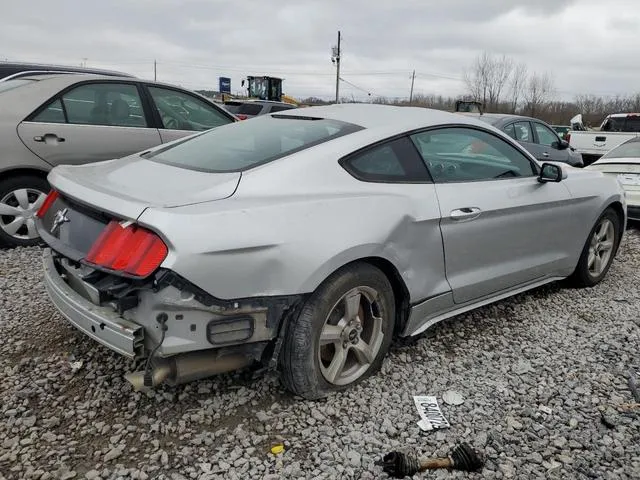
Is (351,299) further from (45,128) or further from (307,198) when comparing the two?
(45,128)

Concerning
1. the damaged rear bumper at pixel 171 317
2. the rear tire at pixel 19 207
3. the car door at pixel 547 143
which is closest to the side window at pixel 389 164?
the damaged rear bumper at pixel 171 317

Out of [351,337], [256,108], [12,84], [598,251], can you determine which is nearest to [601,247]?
[598,251]

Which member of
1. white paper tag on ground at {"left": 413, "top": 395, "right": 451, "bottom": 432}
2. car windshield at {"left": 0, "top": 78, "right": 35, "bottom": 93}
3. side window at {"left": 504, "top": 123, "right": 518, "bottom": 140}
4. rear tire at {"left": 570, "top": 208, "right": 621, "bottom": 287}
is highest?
car windshield at {"left": 0, "top": 78, "right": 35, "bottom": 93}

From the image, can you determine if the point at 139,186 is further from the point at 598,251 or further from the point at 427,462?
the point at 598,251

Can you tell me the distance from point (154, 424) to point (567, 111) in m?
50.7

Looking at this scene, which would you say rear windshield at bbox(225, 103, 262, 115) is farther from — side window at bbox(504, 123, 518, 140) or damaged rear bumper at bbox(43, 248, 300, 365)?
damaged rear bumper at bbox(43, 248, 300, 365)

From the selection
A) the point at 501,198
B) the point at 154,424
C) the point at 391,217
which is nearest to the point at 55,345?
the point at 154,424

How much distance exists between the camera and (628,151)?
7887 millimetres

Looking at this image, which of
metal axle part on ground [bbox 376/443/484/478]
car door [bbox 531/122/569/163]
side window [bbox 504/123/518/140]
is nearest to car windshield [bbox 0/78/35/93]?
metal axle part on ground [bbox 376/443/484/478]

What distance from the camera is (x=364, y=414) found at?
106 inches

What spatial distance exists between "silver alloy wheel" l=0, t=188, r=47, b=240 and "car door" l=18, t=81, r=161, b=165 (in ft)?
1.18

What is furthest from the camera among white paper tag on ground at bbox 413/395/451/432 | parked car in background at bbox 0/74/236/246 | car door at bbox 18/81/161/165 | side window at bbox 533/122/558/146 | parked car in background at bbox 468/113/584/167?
side window at bbox 533/122/558/146

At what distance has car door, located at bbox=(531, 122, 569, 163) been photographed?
9438 mm

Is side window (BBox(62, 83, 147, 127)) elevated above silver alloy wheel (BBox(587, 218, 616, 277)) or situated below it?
above
